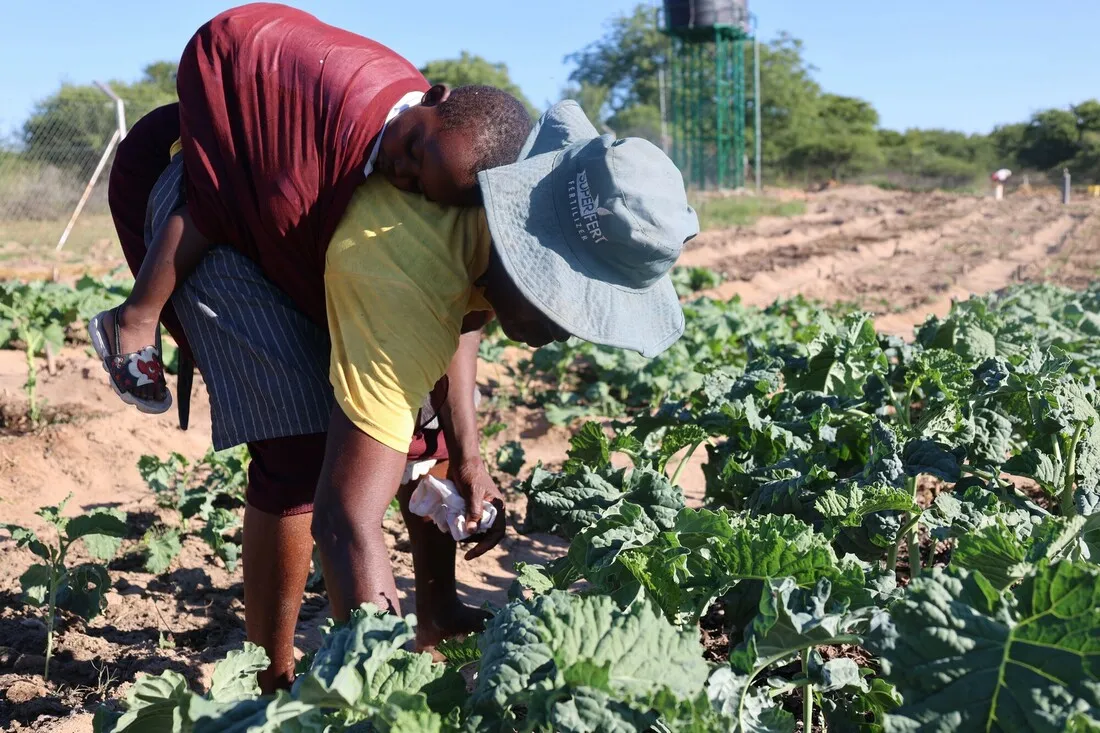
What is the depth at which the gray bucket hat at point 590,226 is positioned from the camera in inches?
68.5

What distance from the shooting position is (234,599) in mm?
3199

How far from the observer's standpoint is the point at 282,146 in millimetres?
1971

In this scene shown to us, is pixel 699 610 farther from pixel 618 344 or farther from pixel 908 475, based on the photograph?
pixel 908 475

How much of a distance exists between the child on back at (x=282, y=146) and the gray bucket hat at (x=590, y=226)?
112 mm

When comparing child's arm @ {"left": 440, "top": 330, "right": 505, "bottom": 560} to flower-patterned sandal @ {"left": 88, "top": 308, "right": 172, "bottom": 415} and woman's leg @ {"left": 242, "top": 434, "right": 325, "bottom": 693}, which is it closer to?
woman's leg @ {"left": 242, "top": 434, "right": 325, "bottom": 693}

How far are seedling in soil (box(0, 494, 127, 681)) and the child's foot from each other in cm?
81

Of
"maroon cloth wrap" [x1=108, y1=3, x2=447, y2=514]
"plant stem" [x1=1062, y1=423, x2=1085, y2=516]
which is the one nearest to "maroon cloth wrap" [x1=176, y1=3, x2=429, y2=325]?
"maroon cloth wrap" [x1=108, y1=3, x2=447, y2=514]

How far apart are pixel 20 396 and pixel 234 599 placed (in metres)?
2.54

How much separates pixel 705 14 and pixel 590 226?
29.1 m

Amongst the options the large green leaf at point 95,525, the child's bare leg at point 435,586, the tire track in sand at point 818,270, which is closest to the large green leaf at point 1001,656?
the child's bare leg at point 435,586

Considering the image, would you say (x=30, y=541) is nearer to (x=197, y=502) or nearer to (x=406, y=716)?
(x=197, y=502)

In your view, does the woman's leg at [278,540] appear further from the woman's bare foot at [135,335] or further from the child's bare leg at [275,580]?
the woman's bare foot at [135,335]

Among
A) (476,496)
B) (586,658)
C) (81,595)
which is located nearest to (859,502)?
(476,496)

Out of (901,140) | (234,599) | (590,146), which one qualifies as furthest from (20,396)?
(901,140)
